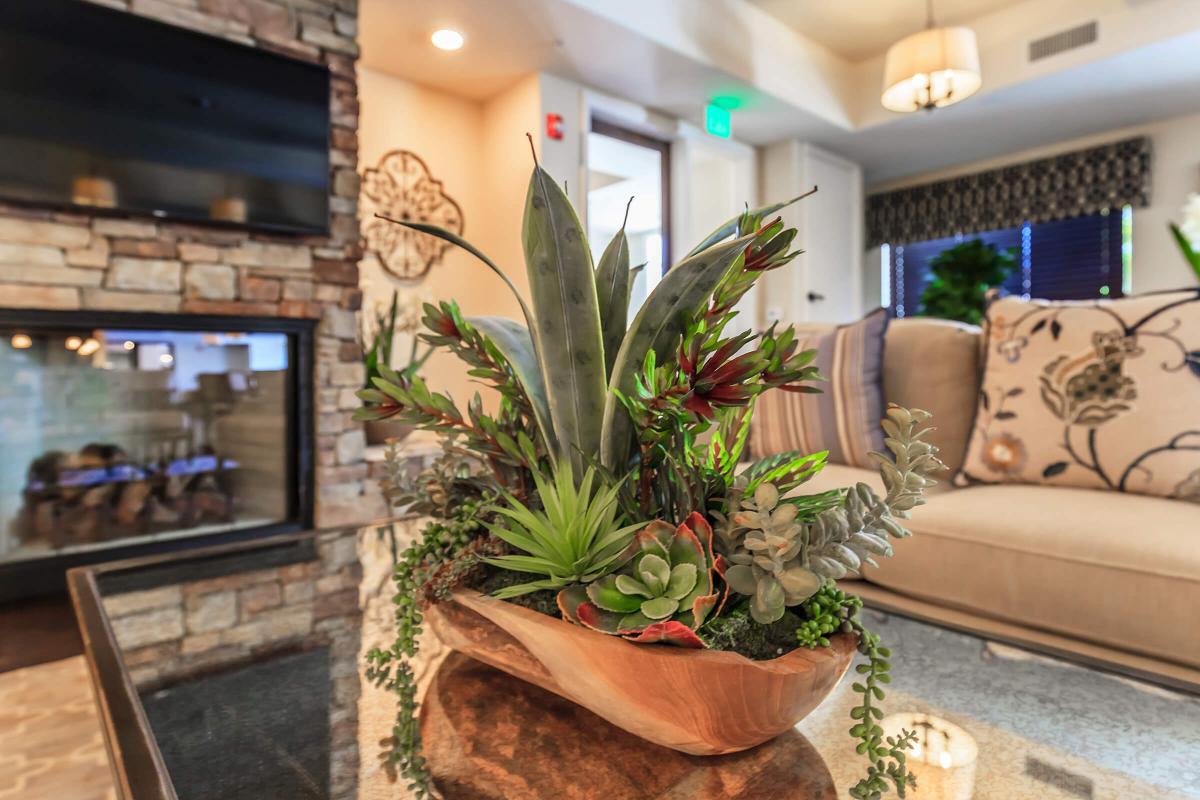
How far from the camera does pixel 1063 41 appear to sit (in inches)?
140

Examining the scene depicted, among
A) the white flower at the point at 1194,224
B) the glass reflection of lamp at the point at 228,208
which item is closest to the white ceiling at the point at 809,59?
the glass reflection of lamp at the point at 228,208

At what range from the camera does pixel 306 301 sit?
253 cm

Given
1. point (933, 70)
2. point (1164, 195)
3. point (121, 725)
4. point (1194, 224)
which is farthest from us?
point (1164, 195)

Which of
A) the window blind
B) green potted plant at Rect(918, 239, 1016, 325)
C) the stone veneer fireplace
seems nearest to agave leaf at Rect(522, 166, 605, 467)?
the stone veneer fireplace

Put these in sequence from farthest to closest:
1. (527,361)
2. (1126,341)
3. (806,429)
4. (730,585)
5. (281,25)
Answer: (281,25)
(806,429)
(1126,341)
(527,361)
(730,585)

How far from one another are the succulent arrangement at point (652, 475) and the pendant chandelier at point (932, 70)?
10.6 feet

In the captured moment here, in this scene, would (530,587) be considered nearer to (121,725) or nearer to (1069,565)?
(121,725)

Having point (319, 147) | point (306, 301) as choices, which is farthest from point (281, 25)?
point (306, 301)

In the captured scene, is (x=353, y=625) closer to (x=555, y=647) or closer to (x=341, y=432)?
(x=555, y=647)

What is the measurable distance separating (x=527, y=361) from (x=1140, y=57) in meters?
4.27

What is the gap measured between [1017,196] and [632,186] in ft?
9.76

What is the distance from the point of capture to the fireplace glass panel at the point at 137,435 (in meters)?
2.10

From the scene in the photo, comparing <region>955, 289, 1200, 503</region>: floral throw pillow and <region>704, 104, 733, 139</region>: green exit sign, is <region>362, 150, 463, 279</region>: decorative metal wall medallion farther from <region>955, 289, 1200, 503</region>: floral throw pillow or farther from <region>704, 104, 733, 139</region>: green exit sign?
<region>955, 289, 1200, 503</region>: floral throw pillow

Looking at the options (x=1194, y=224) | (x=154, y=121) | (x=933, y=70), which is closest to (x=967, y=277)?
(x=933, y=70)
